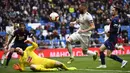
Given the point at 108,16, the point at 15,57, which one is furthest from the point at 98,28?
the point at 15,57

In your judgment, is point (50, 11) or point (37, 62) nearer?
point (37, 62)

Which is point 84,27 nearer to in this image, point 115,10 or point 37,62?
point 115,10

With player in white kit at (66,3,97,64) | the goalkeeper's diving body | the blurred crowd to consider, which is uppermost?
the blurred crowd

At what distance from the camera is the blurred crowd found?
109 feet

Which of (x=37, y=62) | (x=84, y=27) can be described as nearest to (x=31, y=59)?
(x=37, y=62)

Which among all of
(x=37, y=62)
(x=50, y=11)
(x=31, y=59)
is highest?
(x=50, y=11)

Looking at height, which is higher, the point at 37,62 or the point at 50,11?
the point at 50,11

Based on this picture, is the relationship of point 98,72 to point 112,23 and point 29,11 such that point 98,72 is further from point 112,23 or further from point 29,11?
point 29,11

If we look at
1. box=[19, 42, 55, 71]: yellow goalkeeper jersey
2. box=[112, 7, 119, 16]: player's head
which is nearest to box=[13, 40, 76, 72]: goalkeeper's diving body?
box=[19, 42, 55, 71]: yellow goalkeeper jersey

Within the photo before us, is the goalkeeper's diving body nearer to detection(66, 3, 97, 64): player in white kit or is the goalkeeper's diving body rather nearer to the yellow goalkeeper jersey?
the yellow goalkeeper jersey

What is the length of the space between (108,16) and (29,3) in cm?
729

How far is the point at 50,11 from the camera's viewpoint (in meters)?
37.1

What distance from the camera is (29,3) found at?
3709cm

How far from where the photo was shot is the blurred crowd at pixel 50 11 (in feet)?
109
